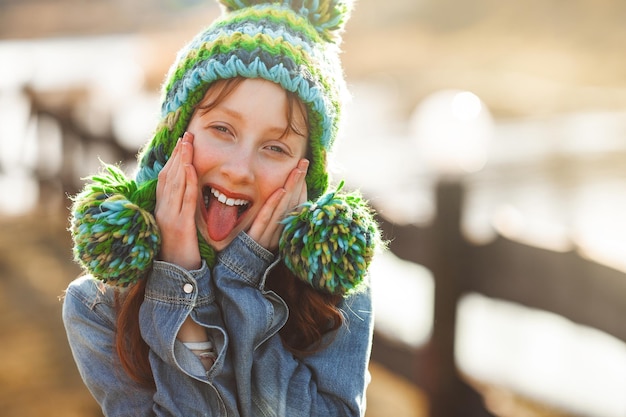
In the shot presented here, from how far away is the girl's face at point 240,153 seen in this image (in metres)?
1.67

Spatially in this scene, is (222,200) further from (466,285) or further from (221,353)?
(466,285)

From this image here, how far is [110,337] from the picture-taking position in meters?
1.73

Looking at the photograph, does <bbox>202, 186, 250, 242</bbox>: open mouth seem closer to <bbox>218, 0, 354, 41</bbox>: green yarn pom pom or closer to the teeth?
the teeth

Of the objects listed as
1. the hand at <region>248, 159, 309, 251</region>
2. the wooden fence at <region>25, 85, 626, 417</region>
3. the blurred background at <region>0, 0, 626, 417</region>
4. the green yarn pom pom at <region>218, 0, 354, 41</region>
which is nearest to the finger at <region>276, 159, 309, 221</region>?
the hand at <region>248, 159, 309, 251</region>

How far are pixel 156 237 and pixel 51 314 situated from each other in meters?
3.71

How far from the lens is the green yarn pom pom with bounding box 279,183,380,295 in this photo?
64.2 inches

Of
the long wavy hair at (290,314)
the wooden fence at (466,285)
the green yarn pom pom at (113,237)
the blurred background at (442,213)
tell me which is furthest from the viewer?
the blurred background at (442,213)

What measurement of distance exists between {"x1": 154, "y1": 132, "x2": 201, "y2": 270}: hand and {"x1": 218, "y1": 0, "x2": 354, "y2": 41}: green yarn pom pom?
394 mm

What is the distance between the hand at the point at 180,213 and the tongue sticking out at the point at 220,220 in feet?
0.15

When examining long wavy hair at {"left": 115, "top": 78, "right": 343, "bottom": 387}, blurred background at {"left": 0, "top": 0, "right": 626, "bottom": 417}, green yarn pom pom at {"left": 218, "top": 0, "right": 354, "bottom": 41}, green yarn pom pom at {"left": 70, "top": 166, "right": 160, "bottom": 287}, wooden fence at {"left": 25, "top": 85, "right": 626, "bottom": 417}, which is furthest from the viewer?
blurred background at {"left": 0, "top": 0, "right": 626, "bottom": 417}

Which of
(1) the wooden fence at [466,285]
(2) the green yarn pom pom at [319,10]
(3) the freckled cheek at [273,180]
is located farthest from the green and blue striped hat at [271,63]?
(1) the wooden fence at [466,285]

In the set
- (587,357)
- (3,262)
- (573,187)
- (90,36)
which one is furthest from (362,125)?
(90,36)

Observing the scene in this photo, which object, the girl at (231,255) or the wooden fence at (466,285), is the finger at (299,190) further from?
→ the wooden fence at (466,285)

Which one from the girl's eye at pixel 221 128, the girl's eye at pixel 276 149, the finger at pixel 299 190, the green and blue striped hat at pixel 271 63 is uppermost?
the green and blue striped hat at pixel 271 63
